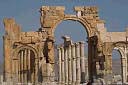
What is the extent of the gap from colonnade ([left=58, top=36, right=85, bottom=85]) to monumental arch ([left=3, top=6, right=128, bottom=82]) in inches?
136

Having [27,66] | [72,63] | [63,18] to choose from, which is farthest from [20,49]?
[72,63]

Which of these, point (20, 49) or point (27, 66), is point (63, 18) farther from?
point (27, 66)

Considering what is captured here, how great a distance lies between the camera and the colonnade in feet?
153

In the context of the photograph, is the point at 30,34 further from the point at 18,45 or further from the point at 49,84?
the point at 49,84

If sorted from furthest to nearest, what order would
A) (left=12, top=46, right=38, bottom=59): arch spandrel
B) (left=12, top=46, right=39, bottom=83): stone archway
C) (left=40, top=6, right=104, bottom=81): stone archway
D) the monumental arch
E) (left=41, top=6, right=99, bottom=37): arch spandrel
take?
1. (left=12, top=46, right=39, bottom=83): stone archway
2. (left=41, top=6, right=99, bottom=37): arch spandrel
3. (left=40, top=6, right=104, bottom=81): stone archway
4. (left=12, top=46, right=38, bottom=59): arch spandrel
5. the monumental arch

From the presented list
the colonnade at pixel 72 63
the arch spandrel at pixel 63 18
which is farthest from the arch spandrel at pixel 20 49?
the colonnade at pixel 72 63

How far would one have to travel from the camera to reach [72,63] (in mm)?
48438

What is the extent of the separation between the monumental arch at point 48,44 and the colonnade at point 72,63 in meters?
3.45

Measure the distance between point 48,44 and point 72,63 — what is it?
8146 mm

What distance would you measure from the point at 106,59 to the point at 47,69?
5583 millimetres

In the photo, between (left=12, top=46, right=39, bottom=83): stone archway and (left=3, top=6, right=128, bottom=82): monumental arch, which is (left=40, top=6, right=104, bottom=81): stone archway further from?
(left=12, top=46, right=39, bottom=83): stone archway

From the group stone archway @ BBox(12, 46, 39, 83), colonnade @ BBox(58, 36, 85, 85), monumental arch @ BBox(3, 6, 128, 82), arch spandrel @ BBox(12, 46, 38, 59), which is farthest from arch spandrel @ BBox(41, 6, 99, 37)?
colonnade @ BBox(58, 36, 85, 85)

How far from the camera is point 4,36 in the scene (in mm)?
40219

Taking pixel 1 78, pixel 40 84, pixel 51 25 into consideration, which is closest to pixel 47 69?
pixel 40 84
